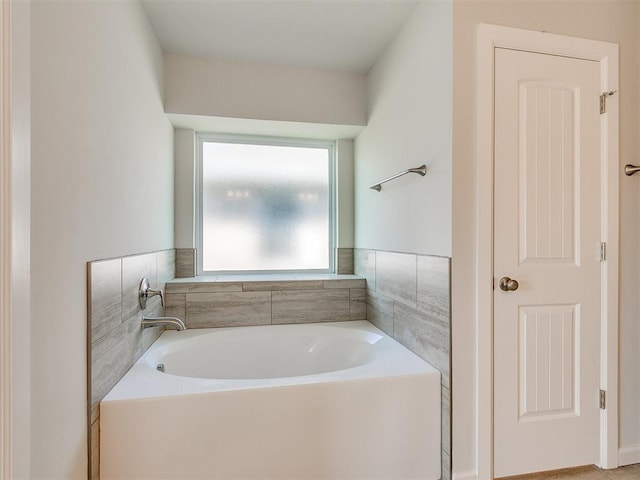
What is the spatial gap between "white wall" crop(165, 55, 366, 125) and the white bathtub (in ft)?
5.62

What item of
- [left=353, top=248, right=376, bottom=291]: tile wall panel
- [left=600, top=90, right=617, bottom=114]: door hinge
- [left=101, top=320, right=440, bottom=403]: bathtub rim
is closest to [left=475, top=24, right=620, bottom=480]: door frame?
[left=600, top=90, right=617, bottom=114]: door hinge

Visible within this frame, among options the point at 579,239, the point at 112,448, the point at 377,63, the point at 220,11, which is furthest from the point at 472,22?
the point at 112,448

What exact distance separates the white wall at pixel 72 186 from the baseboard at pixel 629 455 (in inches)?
94.0

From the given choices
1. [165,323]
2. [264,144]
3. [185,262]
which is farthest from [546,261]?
[185,262]

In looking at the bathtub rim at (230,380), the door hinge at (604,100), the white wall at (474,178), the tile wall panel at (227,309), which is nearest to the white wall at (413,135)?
the white wall at (474,178)

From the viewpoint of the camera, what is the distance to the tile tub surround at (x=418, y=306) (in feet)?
4.80

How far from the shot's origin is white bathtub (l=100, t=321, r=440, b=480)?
4.09 feet

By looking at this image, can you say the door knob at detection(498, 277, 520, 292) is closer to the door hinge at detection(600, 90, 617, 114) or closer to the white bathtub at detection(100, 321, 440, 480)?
the white bathtub at detection(100, 321, 440, 480)

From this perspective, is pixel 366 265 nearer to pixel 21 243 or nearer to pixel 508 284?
pixel 508 284

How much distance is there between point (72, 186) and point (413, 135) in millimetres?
1548

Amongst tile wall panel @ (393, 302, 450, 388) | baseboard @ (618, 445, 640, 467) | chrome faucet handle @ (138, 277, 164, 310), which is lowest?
baseboard @ (618, 445, 640, 467)

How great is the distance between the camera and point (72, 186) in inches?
41.6

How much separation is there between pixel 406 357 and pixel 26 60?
5.93ft

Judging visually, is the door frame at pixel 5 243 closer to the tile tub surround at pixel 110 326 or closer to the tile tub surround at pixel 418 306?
the tile tub surround at pixel 110 326
